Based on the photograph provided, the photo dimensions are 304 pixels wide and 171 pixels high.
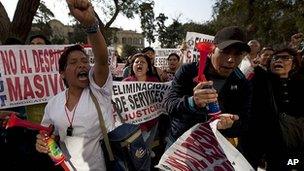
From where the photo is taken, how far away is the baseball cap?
2.86 m

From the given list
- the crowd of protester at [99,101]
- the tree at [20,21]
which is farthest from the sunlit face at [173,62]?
the crowd of protester at [99,101]

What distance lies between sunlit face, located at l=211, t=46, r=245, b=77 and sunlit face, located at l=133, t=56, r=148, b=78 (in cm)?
322

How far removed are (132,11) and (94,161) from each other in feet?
85.0

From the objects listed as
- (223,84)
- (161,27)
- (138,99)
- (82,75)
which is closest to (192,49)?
(138,99)

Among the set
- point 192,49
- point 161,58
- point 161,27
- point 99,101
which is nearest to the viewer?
point 99,101

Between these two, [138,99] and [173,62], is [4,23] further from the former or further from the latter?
[138,99]

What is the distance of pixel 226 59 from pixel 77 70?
102cm

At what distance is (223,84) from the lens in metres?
2.97

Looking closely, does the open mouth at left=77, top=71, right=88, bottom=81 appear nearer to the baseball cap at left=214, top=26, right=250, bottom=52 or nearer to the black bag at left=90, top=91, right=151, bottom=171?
the black bag at left=90, top=91, right=151, bottom=171

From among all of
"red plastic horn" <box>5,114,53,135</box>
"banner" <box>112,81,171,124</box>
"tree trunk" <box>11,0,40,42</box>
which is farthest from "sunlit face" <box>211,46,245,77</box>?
"tree trunk" <box>11,0,40,42</box>

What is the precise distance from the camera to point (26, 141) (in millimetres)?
A: 3393

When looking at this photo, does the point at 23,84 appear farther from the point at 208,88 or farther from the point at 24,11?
the point at 24,11

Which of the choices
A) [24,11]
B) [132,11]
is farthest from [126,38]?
[24,11]

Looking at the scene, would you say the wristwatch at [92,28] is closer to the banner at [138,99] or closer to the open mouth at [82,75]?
the open mouth at [82,75]
